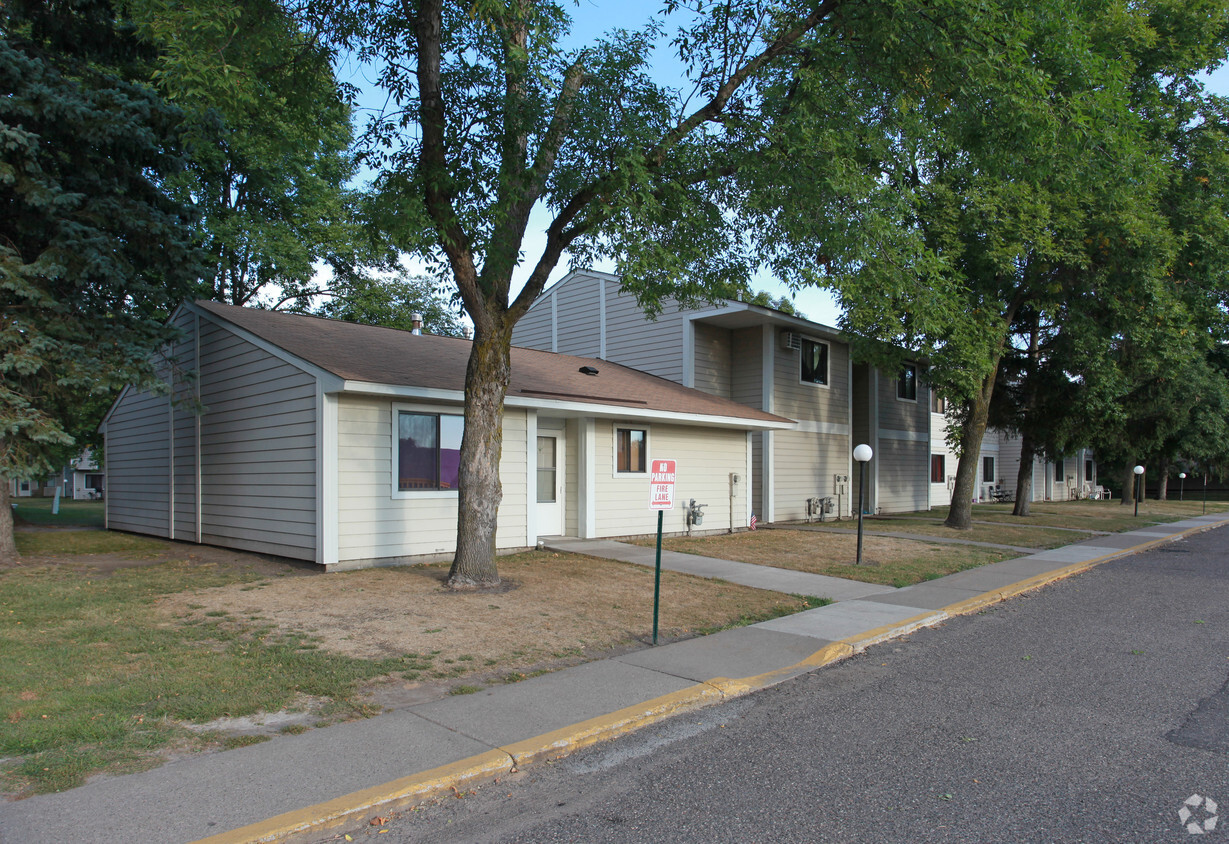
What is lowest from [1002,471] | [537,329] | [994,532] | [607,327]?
[994,532]

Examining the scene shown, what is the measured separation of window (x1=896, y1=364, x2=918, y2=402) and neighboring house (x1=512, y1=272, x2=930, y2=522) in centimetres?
68

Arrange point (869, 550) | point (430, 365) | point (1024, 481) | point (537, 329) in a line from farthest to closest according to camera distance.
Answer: point (1024, 481) < point (537, 329) < point (869, 550) < point (430, 365)

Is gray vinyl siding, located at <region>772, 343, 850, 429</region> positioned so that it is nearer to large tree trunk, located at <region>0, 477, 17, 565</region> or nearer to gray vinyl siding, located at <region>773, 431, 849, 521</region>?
gray vinyl siding, located at <region>773, 431, 849, 521</region>

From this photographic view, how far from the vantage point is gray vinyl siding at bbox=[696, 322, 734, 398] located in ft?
68.5

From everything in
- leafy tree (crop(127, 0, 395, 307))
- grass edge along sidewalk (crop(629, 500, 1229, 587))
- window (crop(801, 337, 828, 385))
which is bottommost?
grass edge along sidewalk (crop(629, 500, 1229, 587))

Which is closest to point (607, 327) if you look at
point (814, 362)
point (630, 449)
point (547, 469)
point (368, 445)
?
point (814, 362)

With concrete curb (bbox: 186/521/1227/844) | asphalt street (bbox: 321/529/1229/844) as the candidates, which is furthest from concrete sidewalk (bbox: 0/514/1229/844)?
asphalt street (bbox: 321/529/1229/844)

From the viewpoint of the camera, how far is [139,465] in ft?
55.0

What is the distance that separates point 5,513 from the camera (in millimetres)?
11875

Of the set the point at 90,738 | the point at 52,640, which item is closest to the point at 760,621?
the point at 90,738

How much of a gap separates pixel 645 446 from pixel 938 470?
21.2m

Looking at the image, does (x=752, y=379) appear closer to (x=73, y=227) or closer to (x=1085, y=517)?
(x=1085, y=517)

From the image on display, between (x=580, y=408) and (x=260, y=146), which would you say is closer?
(x=260, y=146)

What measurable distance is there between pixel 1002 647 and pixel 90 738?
7.80 meters
